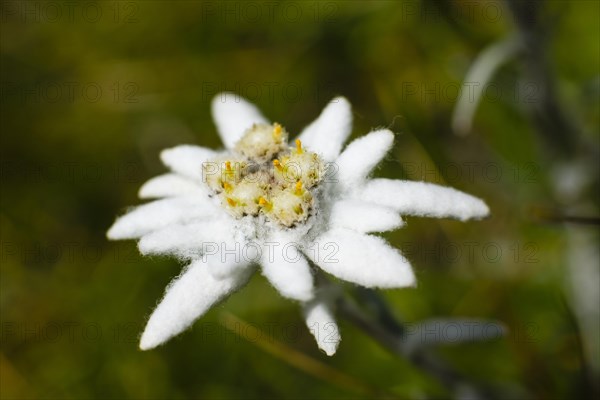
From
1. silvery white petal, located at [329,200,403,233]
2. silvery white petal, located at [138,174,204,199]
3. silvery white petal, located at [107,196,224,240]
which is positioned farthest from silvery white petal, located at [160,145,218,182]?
silvery white petal, located at [329,200,403,233]

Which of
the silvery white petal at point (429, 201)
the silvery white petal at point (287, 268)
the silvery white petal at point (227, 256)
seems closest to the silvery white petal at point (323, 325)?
the silvery white petal at point (287, 268)

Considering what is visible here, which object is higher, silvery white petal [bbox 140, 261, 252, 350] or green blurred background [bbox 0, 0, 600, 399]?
green blurred background [bbox 0, 0, 600, 399]

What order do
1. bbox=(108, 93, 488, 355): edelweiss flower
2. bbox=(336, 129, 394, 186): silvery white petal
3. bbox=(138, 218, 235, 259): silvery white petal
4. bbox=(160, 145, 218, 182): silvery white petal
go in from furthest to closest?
bbox=(160, 145, 218, 182): silvery white petal < bbox=(336, 129, 394, 186): silvery white petal < bbox=(138, 218, 235, 259): silvery white petal < bbox=(108, 93, 488, 355): edelweiss flower

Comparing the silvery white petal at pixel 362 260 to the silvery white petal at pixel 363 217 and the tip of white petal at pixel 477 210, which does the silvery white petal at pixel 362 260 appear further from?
the tip of white petal at pixel 477 210

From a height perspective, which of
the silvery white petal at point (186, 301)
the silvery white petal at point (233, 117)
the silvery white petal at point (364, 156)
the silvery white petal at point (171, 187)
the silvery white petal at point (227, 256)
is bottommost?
the silvery white petal at point (186, 301)

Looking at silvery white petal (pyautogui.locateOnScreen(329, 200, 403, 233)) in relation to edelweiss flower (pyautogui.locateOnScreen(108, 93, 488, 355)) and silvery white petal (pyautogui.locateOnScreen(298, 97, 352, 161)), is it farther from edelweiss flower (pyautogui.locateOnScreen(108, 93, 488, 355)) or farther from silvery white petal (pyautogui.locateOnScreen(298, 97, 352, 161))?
silvery white petal (pyautogui.locateOnScreen(298, 97, 352, 161))

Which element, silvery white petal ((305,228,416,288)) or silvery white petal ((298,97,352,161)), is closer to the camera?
silvery white petal ((305,228,416,288))
